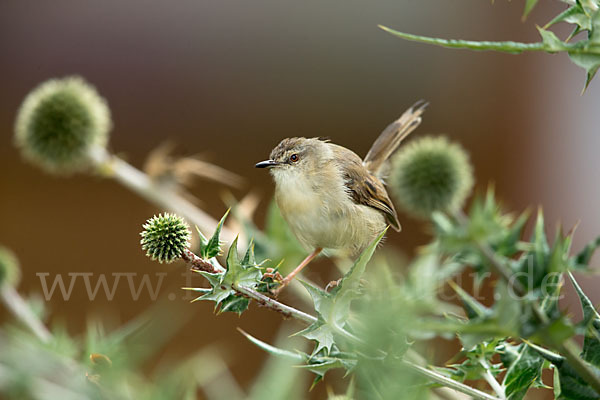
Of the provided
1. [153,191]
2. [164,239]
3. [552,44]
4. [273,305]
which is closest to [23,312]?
[153,191]

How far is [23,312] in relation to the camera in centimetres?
288

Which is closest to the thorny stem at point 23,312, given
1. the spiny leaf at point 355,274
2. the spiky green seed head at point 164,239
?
the spiky green seed head at point 164,239

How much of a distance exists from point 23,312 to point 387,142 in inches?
75.5

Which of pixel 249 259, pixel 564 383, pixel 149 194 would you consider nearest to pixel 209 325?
pixel 149 194

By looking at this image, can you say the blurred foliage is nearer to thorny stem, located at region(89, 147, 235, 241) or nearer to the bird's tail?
the bird's tail

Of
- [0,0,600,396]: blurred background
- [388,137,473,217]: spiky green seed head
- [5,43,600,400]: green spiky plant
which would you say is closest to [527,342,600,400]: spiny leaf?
[5,43,600,400]: green spiky plant

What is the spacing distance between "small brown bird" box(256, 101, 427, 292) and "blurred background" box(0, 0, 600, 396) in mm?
3421

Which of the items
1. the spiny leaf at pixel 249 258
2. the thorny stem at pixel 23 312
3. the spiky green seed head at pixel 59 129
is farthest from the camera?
the spiky green seed head at pixel 59 129

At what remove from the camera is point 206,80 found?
665 cm

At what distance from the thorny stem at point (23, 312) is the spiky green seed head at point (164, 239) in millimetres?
1446

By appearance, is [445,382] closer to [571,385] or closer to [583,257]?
[571,385]

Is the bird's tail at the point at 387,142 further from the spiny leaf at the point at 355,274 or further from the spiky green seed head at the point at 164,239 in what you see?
the spiky green seed head at the point at 164,239

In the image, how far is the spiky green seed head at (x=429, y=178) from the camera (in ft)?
10.3

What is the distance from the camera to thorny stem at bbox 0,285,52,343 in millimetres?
2730
